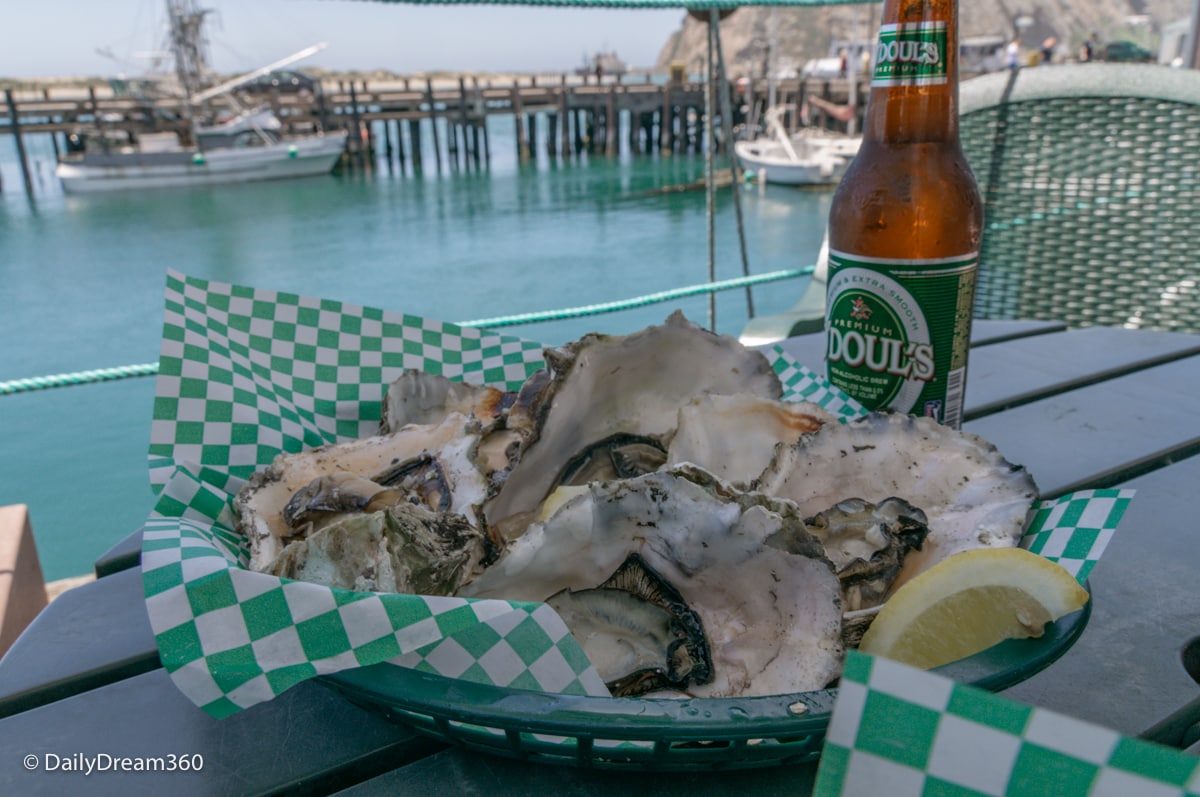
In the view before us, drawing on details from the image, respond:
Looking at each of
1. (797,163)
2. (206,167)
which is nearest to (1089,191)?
(797,163)

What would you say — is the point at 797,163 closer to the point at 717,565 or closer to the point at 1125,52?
the point at 1125,52

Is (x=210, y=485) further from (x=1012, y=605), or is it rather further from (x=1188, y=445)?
(x=1188, y=445)

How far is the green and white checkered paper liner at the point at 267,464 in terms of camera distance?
501 mm

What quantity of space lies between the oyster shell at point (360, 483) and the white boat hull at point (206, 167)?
21427 millimetres

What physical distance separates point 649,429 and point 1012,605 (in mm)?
423

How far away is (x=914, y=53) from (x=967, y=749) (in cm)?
75

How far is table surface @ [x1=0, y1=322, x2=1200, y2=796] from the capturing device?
53 centimetres

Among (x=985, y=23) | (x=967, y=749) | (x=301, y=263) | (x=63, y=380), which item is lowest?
(x=301, y=263)

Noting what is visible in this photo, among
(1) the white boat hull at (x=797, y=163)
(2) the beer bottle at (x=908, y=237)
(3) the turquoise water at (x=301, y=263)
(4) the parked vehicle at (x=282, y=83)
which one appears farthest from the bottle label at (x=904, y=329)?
(4) the parked vehicle at (x=282, y=83)

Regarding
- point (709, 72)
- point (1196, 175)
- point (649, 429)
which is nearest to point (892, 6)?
point (649, 429)

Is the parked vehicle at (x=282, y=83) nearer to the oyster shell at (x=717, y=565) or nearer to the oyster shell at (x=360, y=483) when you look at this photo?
the oyster shell at (x=360, y=483)

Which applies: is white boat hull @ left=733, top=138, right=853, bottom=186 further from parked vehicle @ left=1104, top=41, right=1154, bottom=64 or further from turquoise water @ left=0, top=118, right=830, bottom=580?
parked vehicle @ left=1104, top=41, right=1154, bottom=64

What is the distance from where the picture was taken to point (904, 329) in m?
0.85

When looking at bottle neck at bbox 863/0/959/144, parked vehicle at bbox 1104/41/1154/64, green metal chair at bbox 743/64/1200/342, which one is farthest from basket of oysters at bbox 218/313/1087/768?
parked vehicle at bbox 1104/41/1154/64
